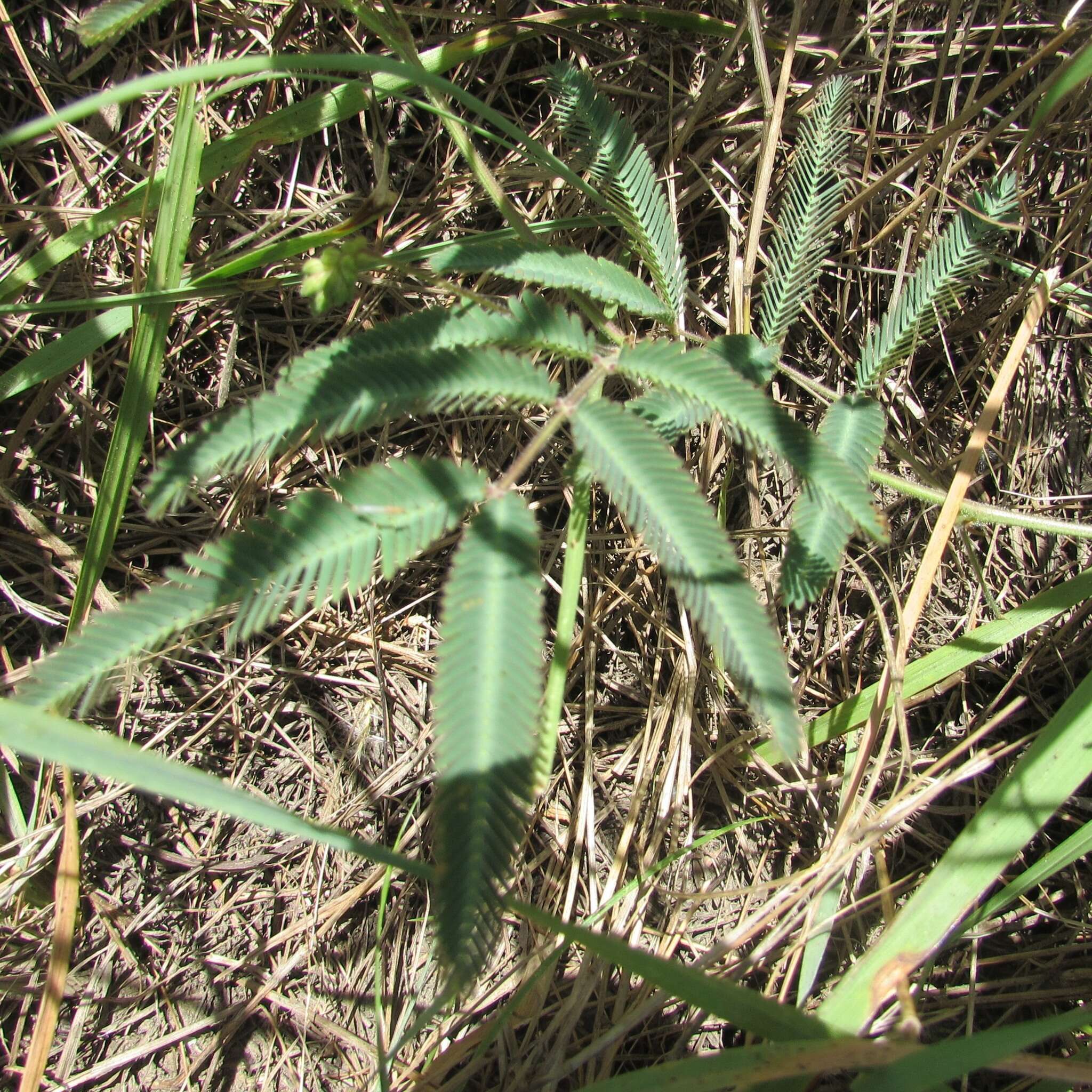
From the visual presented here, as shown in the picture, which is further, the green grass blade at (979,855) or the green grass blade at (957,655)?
the green grass blade at (957,655)

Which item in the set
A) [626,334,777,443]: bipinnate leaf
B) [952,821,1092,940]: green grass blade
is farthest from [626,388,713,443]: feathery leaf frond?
[952,821,1092,940]: green grass blade

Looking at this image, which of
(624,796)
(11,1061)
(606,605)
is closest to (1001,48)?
(606,605)

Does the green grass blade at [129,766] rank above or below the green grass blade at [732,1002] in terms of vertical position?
above

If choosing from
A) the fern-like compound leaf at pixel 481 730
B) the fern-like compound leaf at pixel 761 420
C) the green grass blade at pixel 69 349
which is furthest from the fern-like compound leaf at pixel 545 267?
the green grass blade at pixel 69 349

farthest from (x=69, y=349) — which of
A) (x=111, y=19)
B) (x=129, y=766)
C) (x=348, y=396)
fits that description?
(x=129, y=766)

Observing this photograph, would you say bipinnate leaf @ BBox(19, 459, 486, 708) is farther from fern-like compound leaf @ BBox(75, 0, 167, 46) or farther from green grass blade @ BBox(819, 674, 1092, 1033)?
green grass blade @ BBox(819, 674, 1092, 1033)

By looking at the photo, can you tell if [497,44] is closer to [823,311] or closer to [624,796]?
[823,311]

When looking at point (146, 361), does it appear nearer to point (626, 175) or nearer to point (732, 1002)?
point (626, 175)

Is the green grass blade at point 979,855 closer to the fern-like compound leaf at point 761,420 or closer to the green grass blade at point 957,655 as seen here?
the green grass blade at point 957,655
